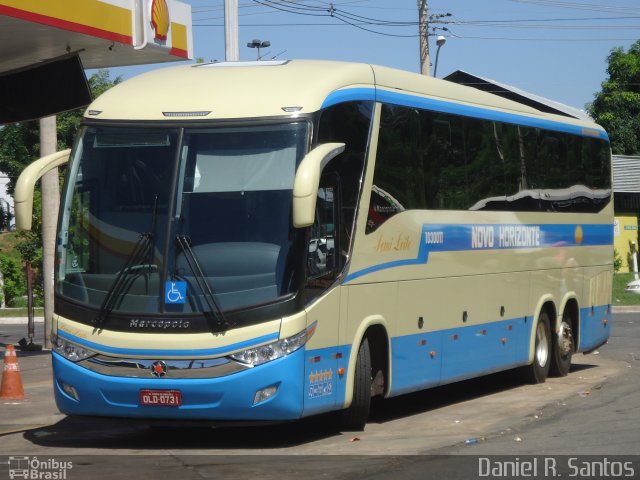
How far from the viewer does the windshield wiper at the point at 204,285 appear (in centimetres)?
1020

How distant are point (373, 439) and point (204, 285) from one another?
2504mm

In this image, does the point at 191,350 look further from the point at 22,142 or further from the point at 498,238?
the point at 22,142

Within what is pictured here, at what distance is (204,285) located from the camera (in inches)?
405

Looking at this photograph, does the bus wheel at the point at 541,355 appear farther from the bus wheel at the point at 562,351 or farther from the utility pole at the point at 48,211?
the utility pole at the point at 48,211

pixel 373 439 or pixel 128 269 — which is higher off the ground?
pixel 128 269

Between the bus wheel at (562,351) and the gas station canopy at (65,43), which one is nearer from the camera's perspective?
the gas station canopy at (65,43)

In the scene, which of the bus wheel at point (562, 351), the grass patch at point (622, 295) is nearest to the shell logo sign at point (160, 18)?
the bus wheel at point (562, 351)

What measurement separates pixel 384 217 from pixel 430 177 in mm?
1474

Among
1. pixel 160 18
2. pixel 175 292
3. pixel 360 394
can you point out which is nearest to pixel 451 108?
pixel 360 394

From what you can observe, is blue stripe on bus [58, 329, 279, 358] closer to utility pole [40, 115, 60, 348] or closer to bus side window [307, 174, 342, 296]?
bus side window [307, 174, 342, 296]

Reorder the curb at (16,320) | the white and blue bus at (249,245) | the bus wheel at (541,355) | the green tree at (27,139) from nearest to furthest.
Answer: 1. the white and blue bus at (249,245)
2. the bus wheel at (541,355)
3. the curb at (16,320)
4. the green tree at (27,139)

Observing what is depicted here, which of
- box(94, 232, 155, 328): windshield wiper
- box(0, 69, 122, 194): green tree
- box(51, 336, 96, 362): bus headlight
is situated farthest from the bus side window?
box(0, 69, 122, 194): green tree

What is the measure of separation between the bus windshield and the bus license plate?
0.72 meters

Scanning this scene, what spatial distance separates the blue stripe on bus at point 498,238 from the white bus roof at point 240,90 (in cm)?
178
